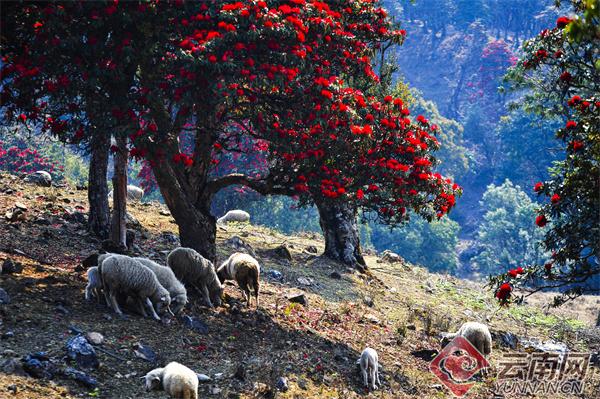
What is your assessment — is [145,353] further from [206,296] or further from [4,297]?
[206,296]

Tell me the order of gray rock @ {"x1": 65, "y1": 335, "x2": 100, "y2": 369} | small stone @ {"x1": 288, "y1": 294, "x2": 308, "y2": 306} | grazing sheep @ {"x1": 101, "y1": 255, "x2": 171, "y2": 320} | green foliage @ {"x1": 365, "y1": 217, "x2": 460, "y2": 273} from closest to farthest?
1. gray rock @ {"x1": 65, "y1": 335, "x2": 100, "y2": 369}
2. grazing sheep @ {"x1": 101, "y1": 255, "x2": 171, "y2": 320}
3. small stone @ {"x1": 288, "y1": 294, "x2": 308, "y2": 306}
4. green foliage @ {"x1": 365, "y1": 217, "x2": 460, "y2": 273}

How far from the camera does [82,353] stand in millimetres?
8719

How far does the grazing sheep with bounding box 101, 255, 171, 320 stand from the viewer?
33.6 feet

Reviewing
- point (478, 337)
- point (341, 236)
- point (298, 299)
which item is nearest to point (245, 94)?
point (298, 299)

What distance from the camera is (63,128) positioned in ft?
37.3

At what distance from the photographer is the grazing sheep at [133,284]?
404 inches

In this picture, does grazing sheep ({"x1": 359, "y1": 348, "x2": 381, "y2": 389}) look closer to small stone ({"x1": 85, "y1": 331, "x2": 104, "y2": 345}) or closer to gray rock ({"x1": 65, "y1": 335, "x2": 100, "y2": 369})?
small stone ({"x1": 85, "y1": 331, "x2": 104, "y2": 345})

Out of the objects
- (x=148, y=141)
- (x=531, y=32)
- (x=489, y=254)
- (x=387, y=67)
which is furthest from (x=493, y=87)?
(x=148, y=141)

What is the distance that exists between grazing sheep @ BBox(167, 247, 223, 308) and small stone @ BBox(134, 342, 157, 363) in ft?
9.13

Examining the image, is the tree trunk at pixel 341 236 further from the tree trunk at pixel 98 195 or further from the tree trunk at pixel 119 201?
the tree trunk at pixel 119 201

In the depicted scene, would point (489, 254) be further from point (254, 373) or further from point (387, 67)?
point (254, 373)

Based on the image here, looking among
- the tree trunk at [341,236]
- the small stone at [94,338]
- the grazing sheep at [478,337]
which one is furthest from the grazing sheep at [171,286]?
the tree trunk at [341,236]

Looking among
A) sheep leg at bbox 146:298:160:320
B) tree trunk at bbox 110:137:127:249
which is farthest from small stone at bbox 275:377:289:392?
Result: tree trunk at bbox 110:137:127:249

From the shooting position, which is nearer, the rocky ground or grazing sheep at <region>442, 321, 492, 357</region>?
the rocky ground
